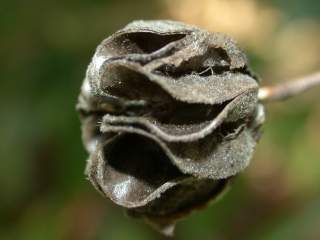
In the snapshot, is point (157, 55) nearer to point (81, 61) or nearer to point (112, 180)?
point (112, 180)

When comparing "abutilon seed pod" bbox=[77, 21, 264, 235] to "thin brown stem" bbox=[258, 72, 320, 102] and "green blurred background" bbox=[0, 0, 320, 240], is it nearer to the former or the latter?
"thin brown stem" bbox=[258, 72, 320, 102]

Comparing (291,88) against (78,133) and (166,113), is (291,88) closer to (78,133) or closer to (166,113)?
(166,113)

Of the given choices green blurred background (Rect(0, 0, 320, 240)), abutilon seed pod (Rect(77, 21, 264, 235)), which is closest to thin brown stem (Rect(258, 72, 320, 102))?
abutilon seed pod (Rect(77, 21, 264, 235))

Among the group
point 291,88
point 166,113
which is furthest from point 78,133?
point 166,113

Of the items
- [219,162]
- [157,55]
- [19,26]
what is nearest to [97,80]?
[157,55]

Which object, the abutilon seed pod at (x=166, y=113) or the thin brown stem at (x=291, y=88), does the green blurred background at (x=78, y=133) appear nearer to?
the thin brown stem at (x=291, y=88)

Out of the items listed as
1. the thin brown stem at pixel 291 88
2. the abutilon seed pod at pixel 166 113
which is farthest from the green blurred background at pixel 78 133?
the abutilon seed pod at pixel 166 113
